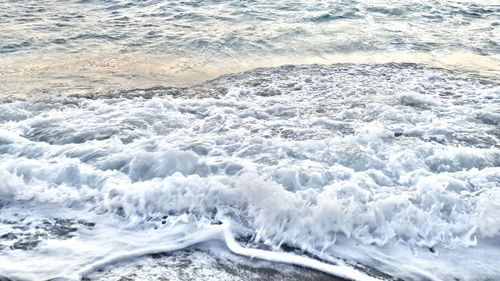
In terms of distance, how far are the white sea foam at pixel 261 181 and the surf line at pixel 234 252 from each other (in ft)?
0.04

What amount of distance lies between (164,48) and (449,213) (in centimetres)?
665

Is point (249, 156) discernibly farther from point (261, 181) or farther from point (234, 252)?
point (234, 252)

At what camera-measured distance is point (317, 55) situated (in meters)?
9.41

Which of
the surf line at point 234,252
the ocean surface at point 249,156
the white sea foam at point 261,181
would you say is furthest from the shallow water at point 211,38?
the surf line at point 234,252

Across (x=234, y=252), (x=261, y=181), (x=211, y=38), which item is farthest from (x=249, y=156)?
(x=211, y=38)

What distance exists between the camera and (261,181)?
4570 mm

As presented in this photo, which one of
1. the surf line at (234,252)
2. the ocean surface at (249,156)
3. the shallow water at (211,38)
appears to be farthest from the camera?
the shallow water at (211,38)

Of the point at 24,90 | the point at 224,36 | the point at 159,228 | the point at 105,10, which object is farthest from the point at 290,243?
the point at 105,10

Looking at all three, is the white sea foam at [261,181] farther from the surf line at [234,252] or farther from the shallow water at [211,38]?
the shallow water at [211,38]

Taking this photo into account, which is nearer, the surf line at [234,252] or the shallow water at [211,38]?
the surf line at [234,252]

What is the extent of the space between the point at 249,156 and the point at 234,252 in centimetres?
157

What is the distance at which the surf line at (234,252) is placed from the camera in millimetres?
3652

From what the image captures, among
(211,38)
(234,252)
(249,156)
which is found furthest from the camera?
(211,38)

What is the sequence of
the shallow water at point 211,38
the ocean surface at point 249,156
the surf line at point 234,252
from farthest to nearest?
the shallow water at point 211,38 < the ocean surface at point 249,156 < the surf line at point 234,252
